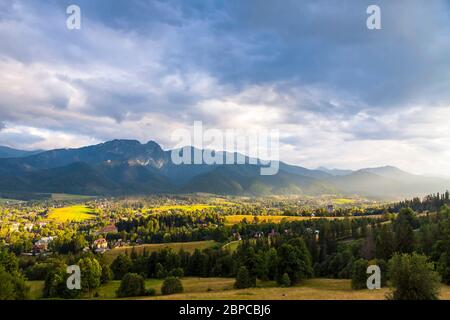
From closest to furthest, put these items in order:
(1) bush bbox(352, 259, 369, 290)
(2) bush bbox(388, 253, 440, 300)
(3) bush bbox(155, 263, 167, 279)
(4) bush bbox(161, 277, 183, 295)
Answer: (2) bush bbox(388, 253, 440, 300) → (1) bush bbox(352, 259, 369, 290) → (4) bush bbox(161, 277, 183, 295) → (3) bush bbox(155, 263, 167, 279)

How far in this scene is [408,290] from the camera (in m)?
31.0

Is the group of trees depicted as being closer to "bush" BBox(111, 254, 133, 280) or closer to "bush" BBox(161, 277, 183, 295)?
"bush" BBox(161, 277, 183, 295)

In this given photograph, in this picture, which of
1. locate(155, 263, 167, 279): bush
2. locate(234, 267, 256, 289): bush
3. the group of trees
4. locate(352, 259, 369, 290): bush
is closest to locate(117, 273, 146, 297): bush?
the group of trees

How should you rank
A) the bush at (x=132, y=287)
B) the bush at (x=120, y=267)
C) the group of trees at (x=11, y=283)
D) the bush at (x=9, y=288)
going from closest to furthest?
the bush at (x=9, y=288) → the group of trees at (x=11, y=283) → the bush at (x=132, y=287) → the bush at (x=120, y=267)

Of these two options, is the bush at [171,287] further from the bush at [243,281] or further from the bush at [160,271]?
the bush at [160,271]

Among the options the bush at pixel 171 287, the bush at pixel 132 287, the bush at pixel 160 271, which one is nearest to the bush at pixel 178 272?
the bush at pixel 160 271

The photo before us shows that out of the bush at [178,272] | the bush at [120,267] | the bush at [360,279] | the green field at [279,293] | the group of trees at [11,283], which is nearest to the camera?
the green field at [279,293]

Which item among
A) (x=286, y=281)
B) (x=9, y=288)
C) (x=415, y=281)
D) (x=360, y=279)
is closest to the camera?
(x=415, y=281)

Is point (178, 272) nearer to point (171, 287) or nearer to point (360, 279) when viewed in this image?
point (171, 287)

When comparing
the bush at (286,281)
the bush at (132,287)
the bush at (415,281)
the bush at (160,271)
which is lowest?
the bush at (160,271)

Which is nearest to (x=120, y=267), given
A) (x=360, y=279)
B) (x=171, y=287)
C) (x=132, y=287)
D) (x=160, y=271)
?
(x=160, y=271)

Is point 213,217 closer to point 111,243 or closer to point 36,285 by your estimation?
point 111,243

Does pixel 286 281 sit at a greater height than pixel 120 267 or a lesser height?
greater
